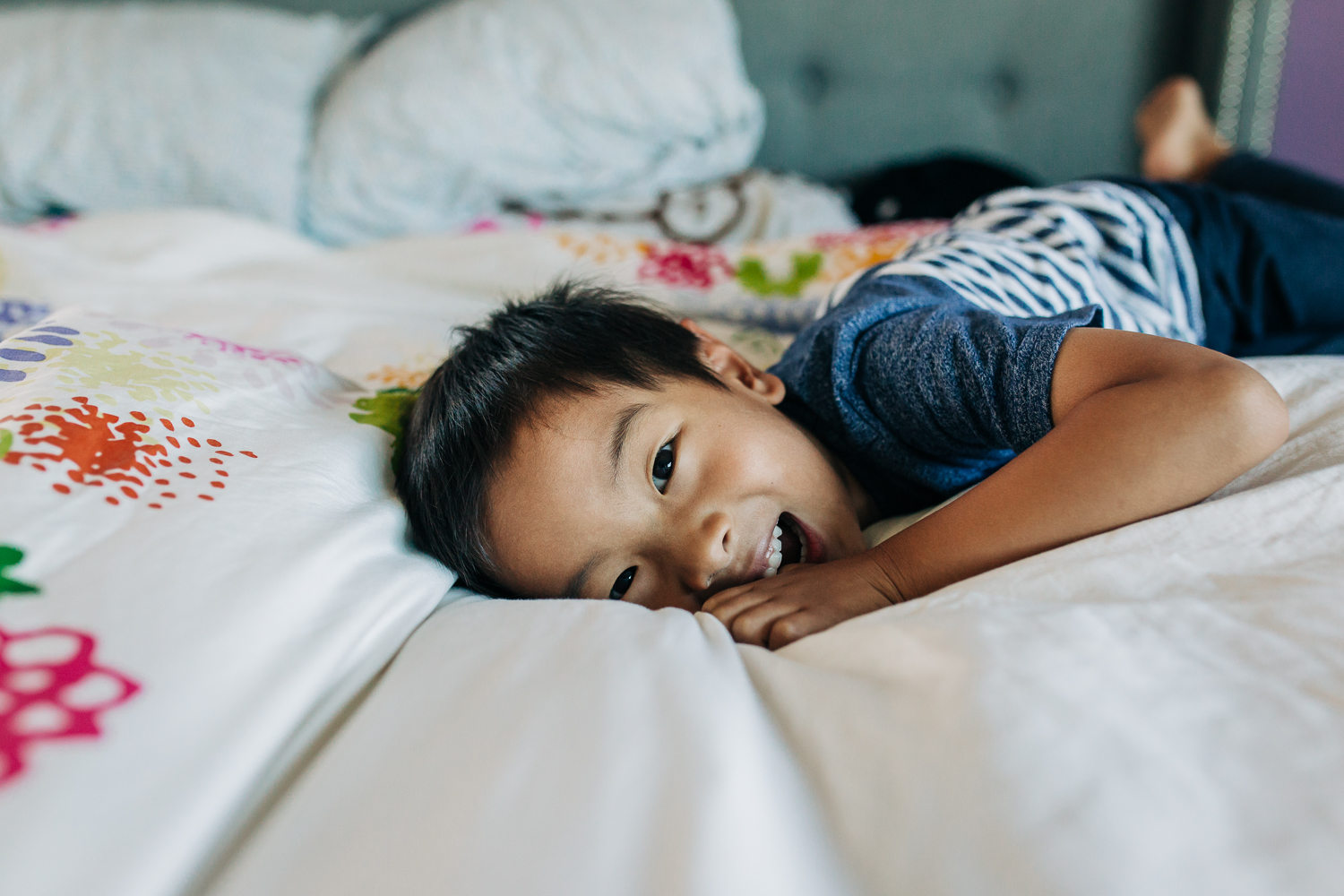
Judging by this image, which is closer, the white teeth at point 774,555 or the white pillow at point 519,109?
the white teeth at point 774,555

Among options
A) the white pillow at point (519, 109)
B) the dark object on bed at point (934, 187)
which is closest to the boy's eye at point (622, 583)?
the white pillow at point (519, 109)

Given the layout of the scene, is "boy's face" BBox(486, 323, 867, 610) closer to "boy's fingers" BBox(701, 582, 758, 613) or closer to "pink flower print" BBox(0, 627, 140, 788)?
"boy's fingers" BBox(701, 582, 758, 613)

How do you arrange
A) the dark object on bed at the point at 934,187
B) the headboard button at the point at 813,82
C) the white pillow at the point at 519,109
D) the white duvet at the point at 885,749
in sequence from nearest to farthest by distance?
the white duvet at the point at 885,749
the white pillow at the point at 519,109
the dark object on bed at the point at 934,187
the headboard button at the point at 813,82

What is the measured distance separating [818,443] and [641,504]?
0.21 m

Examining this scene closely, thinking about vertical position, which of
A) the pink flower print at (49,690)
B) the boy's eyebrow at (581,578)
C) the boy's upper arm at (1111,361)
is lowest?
the boy's eyebrow at (581,578)

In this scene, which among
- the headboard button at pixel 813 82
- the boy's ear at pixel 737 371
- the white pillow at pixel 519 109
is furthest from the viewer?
the headboard button at pixel 813 82

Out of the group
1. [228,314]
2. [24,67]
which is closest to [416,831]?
[228,314]

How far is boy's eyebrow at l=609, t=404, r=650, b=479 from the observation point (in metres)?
0.61

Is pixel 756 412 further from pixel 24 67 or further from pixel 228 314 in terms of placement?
pixel 24 67

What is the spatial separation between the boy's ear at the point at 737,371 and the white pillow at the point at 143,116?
3.07 feet

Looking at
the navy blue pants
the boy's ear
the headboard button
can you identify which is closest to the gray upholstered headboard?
the headboard button

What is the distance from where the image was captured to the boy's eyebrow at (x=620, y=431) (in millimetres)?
605

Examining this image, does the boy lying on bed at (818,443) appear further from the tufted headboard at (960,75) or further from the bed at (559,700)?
the tufted headboard at (960,75)

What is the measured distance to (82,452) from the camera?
0.46 metres
